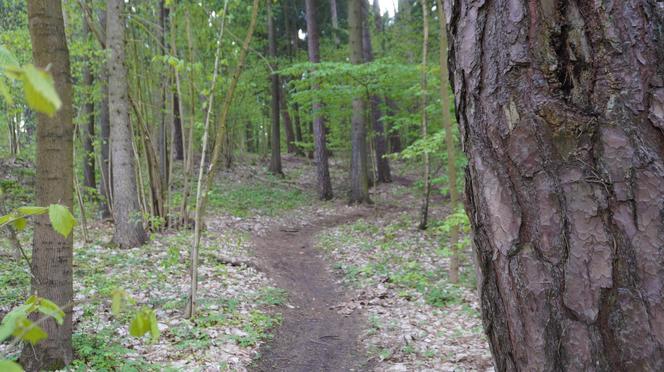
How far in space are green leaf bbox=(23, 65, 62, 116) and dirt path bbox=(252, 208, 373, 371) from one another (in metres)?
4.08

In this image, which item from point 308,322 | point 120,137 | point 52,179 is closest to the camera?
point 52,179

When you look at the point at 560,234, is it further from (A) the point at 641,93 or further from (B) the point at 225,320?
(B) the point at 225,320

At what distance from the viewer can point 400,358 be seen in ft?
14.7

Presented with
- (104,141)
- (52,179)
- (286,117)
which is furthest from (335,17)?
(52,179)

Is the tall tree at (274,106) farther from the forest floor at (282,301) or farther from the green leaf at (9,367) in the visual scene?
the green leaf at (9,367)

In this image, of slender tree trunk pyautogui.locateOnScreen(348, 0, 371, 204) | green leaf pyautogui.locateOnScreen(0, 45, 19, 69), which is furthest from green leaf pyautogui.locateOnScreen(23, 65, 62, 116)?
slender tree trunk pyautogui.locateOnScreen(348, 0, 371, 204)

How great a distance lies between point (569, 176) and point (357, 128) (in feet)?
42.1

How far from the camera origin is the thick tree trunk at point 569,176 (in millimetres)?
1000

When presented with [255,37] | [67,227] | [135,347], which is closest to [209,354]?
[135,347]

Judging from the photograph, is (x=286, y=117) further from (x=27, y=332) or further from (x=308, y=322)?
(x=27, y=332)

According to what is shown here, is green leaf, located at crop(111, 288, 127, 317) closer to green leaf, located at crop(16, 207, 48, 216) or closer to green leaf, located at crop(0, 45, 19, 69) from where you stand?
green leaf, located at crop(16, 207, 48, 216)

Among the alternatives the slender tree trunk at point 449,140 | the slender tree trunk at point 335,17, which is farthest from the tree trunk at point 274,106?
the slender tree trunk at point 449,140

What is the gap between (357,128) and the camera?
45.3ft

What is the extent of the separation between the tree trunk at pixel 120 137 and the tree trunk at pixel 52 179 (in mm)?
4706
